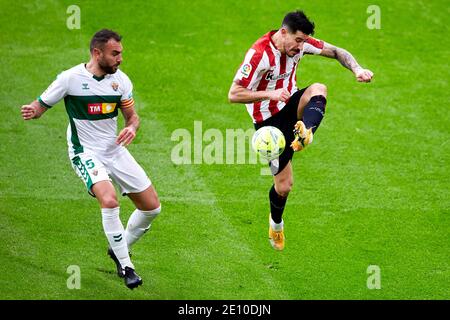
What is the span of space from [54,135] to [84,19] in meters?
4.16

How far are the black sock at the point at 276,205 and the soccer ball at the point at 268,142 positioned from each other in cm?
139

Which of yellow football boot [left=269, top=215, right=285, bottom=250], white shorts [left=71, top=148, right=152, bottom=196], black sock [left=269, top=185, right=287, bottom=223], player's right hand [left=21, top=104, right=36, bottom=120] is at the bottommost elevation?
yellow football boot [left=269, top=215, right=285, bottom=250]

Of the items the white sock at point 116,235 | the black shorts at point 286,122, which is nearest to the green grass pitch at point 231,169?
the white sock at point 116,235

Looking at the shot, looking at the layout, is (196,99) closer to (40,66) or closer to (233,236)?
(40,66)

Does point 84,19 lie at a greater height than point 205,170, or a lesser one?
greater

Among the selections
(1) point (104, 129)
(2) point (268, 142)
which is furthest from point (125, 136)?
(2) point (268, 142)

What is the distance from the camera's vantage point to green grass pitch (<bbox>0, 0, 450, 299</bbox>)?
11500mm

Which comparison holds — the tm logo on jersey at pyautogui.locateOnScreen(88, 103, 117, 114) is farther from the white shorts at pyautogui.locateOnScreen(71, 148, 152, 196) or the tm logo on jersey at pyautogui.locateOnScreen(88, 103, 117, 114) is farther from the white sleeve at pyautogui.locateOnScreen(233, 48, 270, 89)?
the white sleeve at pyautogui.locateOnScreen(233, 48, 270, 89)

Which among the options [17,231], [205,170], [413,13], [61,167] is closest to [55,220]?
[17,231]

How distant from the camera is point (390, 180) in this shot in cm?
1438

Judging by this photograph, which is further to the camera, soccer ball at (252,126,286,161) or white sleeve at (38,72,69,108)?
white sleeve at (38,72,69,108)

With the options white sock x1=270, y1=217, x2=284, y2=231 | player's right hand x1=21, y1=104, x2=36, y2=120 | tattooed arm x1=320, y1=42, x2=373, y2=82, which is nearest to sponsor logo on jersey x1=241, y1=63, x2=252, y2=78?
tattooed arm x1=320, y1=42, x2=373, y2=82

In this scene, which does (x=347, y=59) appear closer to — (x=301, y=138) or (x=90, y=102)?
(x=301, y=138)

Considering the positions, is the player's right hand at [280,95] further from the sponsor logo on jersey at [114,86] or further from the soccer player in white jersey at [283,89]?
the sponsor logo on jersey at [114,86]
